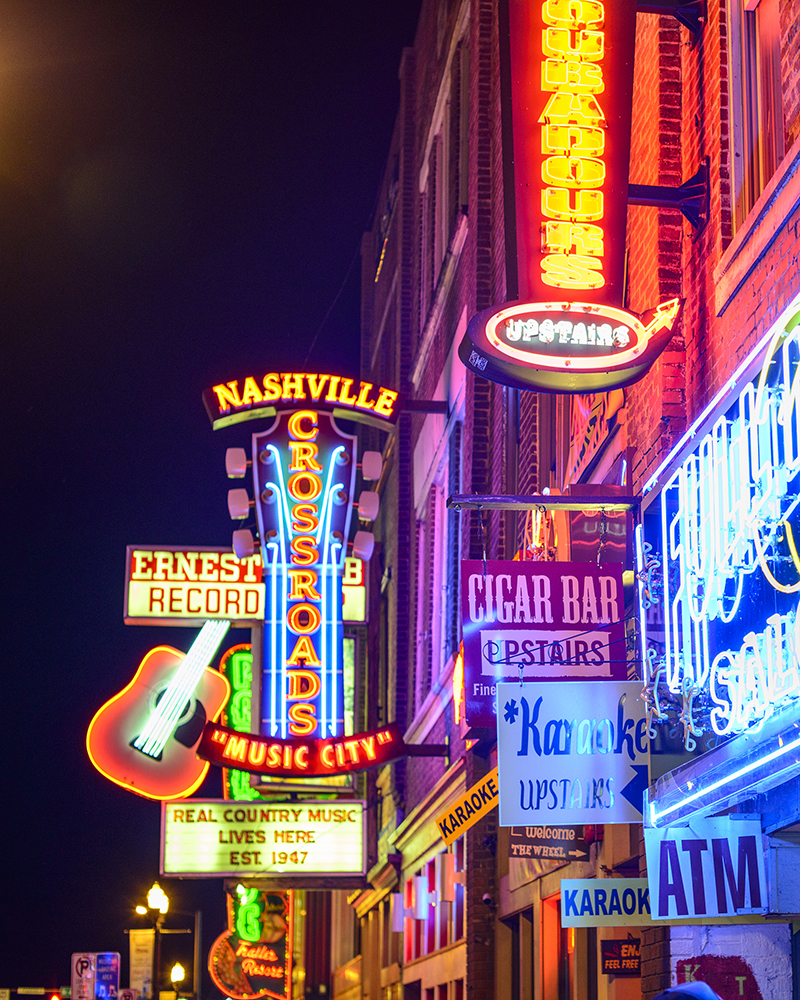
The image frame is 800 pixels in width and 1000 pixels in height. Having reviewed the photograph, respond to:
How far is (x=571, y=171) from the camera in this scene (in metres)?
9.24

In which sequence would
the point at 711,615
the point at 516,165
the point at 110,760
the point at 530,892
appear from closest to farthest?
the point at 711,615, the point at 516,165, the point at 530,892, the point at 110,760

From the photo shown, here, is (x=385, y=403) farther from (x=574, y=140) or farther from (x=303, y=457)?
(x=574, y=140)

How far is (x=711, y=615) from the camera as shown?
727 cm

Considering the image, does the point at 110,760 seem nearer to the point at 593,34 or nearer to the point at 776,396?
the point at 593,34

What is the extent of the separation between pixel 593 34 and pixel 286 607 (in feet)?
38.0

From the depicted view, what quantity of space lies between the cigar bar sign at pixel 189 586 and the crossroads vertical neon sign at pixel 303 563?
1.76m

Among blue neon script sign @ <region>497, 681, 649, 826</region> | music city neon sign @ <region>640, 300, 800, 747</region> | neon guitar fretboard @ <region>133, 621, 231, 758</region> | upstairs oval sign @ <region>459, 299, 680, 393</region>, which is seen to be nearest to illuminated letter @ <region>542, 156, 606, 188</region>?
upstairs oval sign @ <region>459, 299, 680, 393</region>

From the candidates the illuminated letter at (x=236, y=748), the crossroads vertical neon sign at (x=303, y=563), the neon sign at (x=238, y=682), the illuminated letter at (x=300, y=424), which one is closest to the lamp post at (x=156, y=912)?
the neon sign at (x=238, y=682)

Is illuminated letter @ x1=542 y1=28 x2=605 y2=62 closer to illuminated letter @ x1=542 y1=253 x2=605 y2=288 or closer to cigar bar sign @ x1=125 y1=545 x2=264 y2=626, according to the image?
illuminated letter @ x1=542 y1=253 x2=605 y2=288

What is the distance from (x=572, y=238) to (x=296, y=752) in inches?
428

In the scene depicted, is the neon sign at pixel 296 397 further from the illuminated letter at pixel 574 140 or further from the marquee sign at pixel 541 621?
the illuminated letter at pixel 574 140

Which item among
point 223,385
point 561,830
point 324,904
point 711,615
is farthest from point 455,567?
point 324,904

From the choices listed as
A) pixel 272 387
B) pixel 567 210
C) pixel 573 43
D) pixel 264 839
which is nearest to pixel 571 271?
pixel 567 210

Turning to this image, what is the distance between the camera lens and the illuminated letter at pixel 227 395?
1969 centimetres
